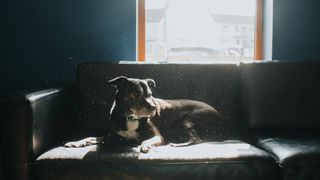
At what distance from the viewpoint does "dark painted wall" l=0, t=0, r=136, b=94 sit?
126 inches

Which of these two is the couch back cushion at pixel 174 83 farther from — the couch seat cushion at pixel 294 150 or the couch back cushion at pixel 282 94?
the couch seat cushion at pixel 294 150

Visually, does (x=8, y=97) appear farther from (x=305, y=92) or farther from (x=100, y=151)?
(x=305, y=92)

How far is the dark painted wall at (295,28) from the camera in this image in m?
3.33

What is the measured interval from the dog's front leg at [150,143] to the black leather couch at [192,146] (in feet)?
0.17

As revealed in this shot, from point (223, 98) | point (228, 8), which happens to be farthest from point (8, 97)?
point (228, 8)

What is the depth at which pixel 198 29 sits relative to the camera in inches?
138

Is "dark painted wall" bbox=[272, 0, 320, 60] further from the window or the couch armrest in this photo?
the couch armrest

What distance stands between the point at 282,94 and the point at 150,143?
42.2 inches

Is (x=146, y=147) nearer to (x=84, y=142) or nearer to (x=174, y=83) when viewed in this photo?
(x=84, y=142)

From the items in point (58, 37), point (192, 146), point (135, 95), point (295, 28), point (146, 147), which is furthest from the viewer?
point (295, 28)

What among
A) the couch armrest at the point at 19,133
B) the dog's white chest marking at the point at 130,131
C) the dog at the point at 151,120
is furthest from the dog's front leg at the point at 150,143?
the couch armrest at the point at 19,133

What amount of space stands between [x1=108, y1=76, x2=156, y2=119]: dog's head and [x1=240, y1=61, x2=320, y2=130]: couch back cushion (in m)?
0.77

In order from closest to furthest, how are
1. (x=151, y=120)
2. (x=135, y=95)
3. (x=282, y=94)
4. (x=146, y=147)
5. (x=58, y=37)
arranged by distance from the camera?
(x=146, y=147)
(x=135, y=95)
(x=151, y=120)
(x=282, y=94)
(x=58, y=37)

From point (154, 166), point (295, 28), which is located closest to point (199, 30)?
point (295, 28)
